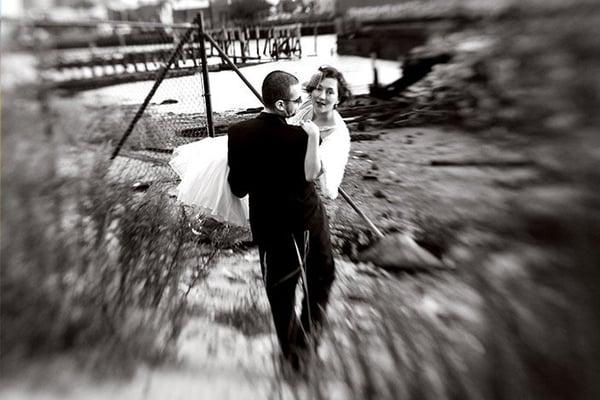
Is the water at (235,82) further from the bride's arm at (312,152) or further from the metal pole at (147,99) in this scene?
the bride's arm at (312,152)

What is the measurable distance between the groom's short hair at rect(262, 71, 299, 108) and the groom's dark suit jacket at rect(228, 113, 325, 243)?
0.27 feet

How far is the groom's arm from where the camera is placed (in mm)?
2234

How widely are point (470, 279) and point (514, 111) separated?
0.68m

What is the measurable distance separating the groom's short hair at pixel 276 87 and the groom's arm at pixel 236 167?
0.82 ft

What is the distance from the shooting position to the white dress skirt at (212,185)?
2.55 m

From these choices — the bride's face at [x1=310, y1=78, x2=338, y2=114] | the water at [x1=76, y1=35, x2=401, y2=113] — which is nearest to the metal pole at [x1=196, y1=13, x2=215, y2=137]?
the water at [x1=76, y1=35, x2=401, y2=113]

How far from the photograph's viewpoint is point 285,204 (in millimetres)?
2281

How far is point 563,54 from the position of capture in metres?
1.14

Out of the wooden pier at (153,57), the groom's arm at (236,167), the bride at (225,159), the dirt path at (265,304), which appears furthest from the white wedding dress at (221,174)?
the wooden pier at (153,57)

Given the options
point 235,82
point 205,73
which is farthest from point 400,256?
point 235,82

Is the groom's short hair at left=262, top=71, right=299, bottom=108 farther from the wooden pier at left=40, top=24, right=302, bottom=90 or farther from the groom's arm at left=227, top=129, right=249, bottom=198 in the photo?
the wooden pier at left=40, top=24, right=302, bottom=90

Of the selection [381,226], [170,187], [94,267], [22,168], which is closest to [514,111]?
[22,168]

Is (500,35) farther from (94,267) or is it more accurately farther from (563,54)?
(94,267)

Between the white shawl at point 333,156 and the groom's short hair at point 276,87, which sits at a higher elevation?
the groom's short hair at point 276,87
